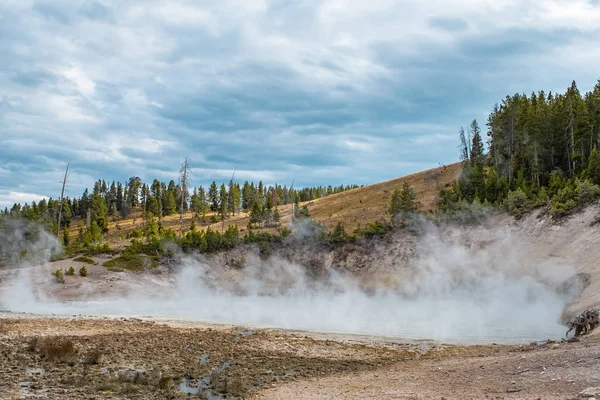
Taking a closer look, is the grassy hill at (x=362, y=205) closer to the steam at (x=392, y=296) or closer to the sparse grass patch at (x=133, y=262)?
the steam at (x=392, y=296)

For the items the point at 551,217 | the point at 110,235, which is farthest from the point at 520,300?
the point at 110,235

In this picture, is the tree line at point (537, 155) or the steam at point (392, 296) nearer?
the steam at point (392, 296)

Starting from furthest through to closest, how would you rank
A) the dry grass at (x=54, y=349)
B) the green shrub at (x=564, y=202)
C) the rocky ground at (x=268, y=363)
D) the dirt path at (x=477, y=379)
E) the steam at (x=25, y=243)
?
1. the steam at (x=25, y=243)
2. the green shrub at (x=564, y=202)
3. the dry grass at (x=54, y=349)
4. the rocky ground at (x=268, y=363)
5. the dirt path at (x=477, y=379)

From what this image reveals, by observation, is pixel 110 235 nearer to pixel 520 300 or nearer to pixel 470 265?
pixel 470 265

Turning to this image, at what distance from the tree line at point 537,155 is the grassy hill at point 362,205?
1368 cm

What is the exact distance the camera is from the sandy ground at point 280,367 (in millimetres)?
14727

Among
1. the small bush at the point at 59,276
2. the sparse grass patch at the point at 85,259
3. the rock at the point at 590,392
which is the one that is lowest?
the rock at the point at 590,392

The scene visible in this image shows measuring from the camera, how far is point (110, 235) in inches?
4732

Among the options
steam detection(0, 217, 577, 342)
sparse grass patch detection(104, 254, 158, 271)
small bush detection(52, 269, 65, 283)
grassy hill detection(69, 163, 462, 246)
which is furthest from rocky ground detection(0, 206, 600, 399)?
grassy hill detection(69, 163, 462, 246)

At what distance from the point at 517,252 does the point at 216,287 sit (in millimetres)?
33550

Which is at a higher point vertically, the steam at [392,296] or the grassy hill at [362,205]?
the grassy hill at [362,205]

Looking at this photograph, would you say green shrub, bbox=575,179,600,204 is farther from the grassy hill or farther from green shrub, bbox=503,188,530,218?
the grassy hill

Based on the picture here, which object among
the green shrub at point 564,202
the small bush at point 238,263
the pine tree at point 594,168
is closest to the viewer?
the green shrub at point 564,202

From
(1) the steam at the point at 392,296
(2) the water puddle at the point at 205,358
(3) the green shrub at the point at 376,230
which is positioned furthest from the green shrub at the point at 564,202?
(2) the water puddle at the point at 205,358
